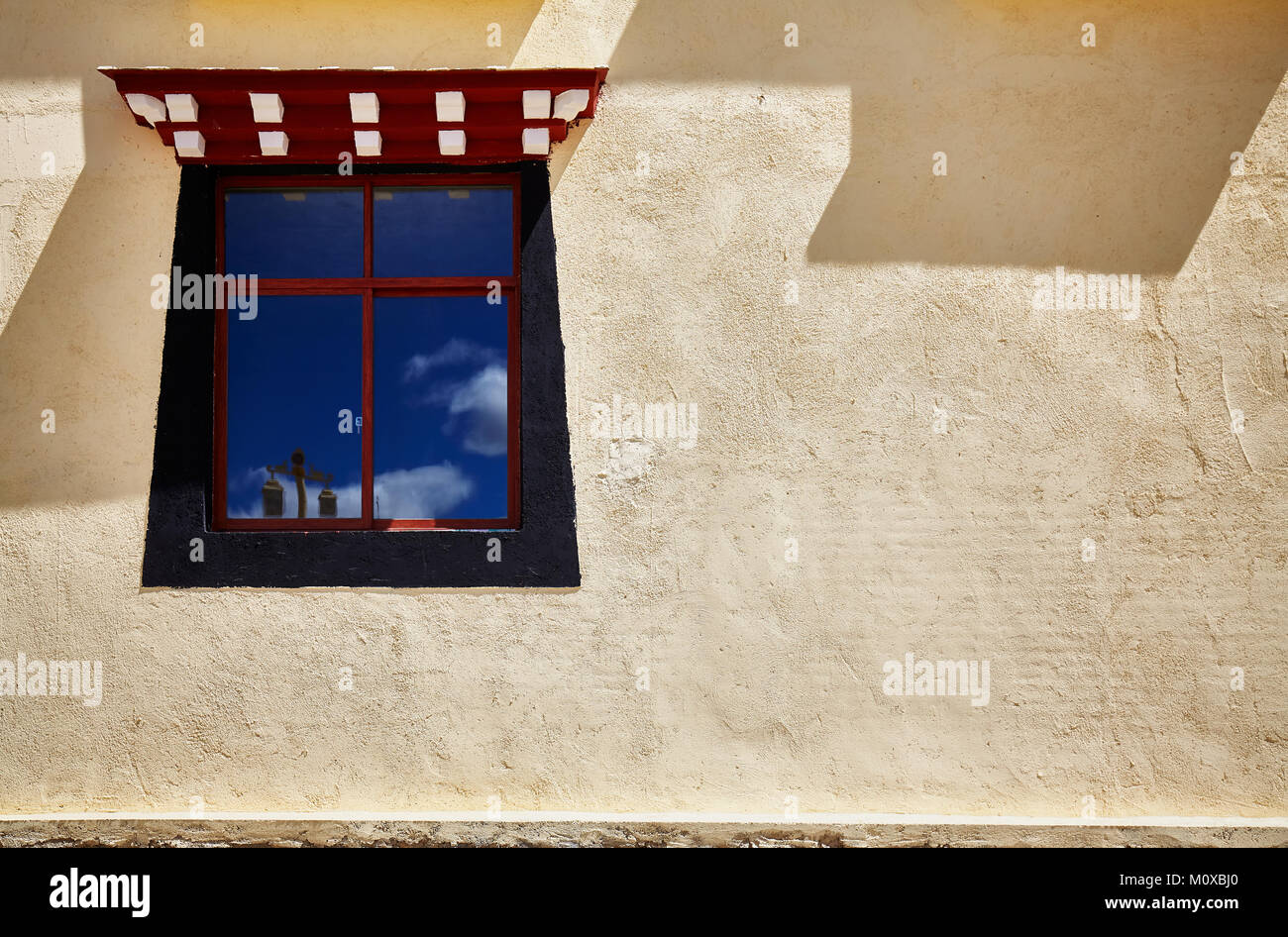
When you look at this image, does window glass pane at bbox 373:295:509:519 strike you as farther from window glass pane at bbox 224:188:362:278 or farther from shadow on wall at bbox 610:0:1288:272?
shadow on wall at bbox 610:0:1288:272

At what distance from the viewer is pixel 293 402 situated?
13.4 ft

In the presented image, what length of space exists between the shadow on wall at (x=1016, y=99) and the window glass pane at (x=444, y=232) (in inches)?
33.9

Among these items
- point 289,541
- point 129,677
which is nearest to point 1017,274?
point 289,541

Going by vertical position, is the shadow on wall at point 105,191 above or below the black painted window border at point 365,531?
above

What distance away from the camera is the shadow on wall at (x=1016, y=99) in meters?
4.08

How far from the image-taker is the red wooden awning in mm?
3824

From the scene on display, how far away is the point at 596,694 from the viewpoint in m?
3.90

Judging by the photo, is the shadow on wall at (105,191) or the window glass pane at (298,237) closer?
the shadow on wall at (105,191)

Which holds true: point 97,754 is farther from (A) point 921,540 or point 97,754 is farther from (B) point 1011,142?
(B) point 1011,142

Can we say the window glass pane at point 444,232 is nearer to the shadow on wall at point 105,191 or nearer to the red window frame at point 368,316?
the red window frame at point 368,316

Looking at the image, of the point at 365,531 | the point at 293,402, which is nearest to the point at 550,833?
the point at 365,531

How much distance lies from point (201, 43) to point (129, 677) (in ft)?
9.62

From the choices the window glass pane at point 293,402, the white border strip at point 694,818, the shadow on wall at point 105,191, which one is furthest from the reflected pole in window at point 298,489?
the white border strip at point 694,818

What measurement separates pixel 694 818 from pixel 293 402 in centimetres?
263
